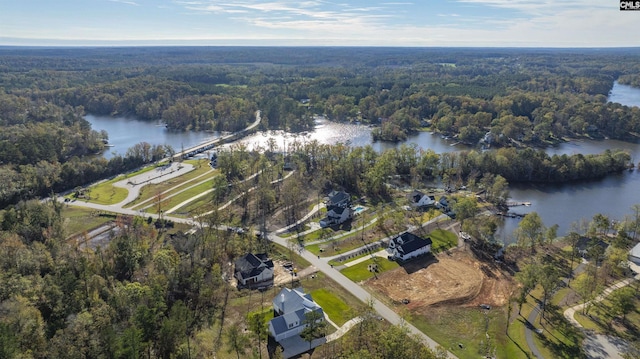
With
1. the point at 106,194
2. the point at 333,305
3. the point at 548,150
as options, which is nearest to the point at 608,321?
the point at 333,305

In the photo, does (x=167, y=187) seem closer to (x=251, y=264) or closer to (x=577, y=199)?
(x=251, y=264)

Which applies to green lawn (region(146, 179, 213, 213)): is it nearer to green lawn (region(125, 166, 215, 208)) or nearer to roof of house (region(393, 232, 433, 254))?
green lawn (region(125, 166, 215, 208))

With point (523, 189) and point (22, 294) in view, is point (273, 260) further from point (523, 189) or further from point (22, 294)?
point (523, 189)

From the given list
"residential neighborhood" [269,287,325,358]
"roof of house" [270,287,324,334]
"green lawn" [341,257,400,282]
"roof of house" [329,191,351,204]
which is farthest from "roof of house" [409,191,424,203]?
"residential neighborhood" [269,287,325,358]

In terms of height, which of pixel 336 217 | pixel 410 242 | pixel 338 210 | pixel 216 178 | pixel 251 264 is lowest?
pixel 336 217

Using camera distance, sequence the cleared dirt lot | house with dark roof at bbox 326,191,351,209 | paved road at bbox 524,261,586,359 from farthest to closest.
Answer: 1. house with dark roof at bbox 326,191,351,209
2. the cleared dirt lot
3. paved road at bbox 524,261,586,359

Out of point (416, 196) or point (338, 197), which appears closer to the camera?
point (416, 196)

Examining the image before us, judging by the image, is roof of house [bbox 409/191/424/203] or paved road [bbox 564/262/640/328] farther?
roof of house [bbox 409/191/424/203]
